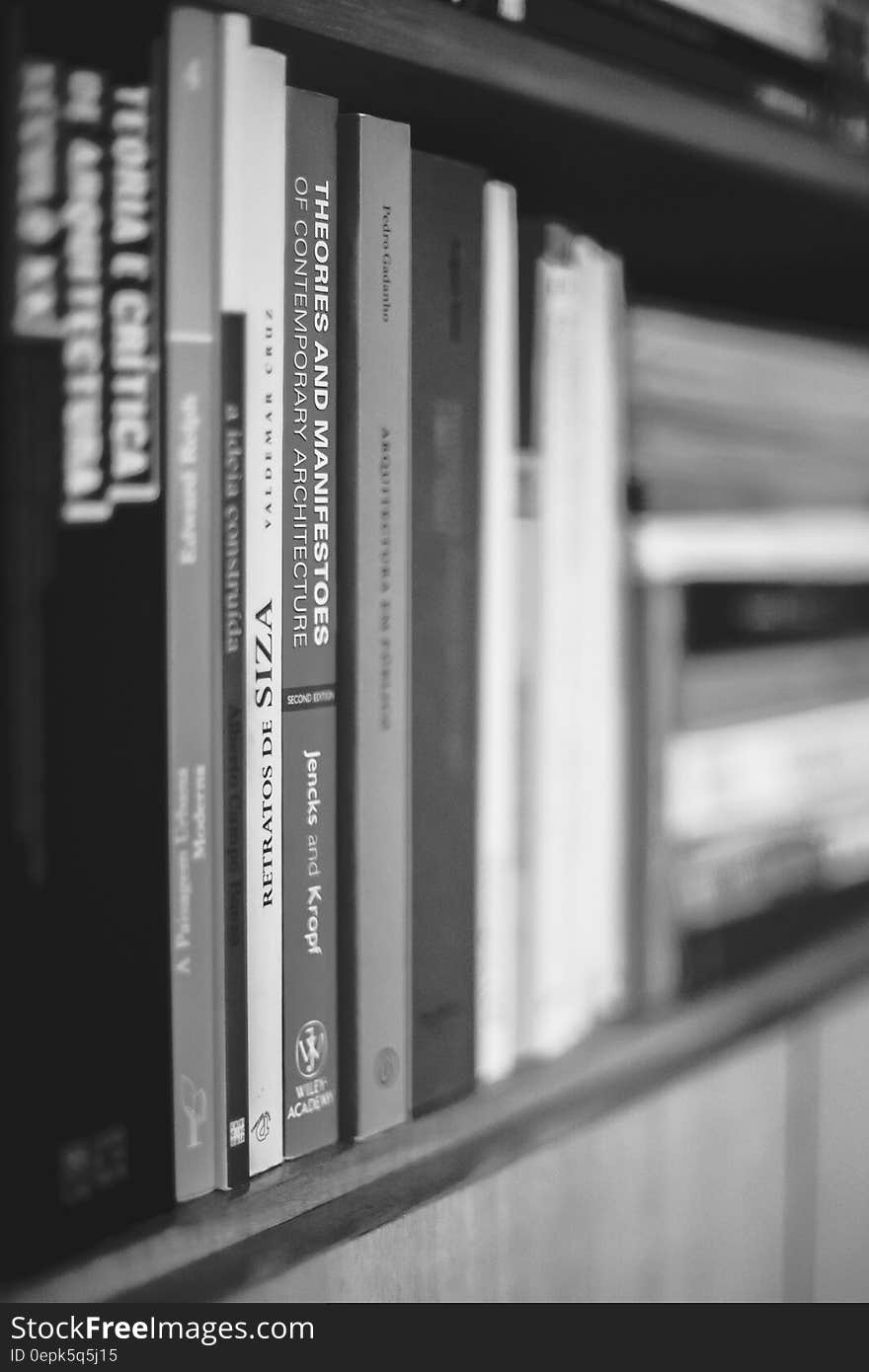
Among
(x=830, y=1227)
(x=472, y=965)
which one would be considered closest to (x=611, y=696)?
(x=472, y=965)

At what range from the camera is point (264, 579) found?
1.43ft

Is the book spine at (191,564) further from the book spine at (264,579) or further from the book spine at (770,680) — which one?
the book spine at (770,680)

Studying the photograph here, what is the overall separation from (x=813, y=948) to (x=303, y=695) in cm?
44

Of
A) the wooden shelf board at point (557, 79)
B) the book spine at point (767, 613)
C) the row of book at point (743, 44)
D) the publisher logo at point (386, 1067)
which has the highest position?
the row of book at point (743, 44)

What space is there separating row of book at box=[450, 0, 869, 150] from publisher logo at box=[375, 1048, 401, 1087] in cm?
44

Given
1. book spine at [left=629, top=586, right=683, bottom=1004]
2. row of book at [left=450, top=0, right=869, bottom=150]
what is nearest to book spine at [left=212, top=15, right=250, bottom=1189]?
row of book at [left=450, top=0, right=869, bottom=150]

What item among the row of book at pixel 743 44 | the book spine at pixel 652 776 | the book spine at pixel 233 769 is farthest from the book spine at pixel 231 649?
the book spine at pixel 652 776

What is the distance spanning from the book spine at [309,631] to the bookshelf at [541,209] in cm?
3

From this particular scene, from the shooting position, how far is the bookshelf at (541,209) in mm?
418

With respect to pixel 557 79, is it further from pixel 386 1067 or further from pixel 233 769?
pixel 386 1067

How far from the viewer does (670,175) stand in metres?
0.62

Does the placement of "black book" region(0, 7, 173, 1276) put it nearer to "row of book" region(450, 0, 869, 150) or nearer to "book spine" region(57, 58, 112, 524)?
"book spine" region(57, 58, 112, 524)

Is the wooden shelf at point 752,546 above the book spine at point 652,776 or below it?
above

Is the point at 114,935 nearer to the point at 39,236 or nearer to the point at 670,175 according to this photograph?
the point at 39,236
